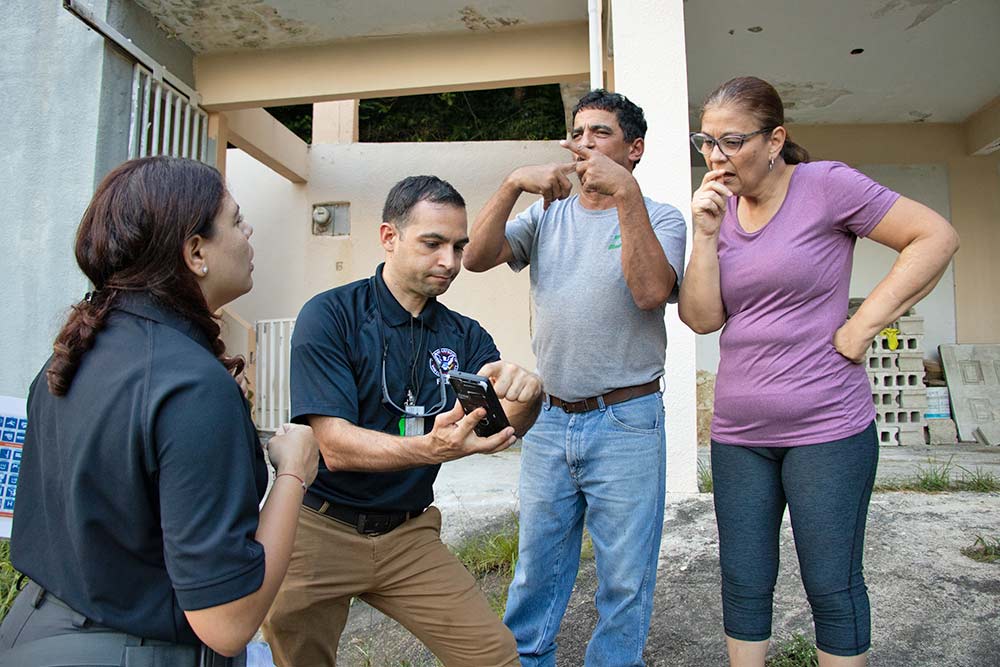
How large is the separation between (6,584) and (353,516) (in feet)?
8.87

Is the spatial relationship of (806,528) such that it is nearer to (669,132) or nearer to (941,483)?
(669,132)

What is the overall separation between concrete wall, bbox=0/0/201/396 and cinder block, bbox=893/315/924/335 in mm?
7219

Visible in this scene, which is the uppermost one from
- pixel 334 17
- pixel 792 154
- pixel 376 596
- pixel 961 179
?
pixel 334 17

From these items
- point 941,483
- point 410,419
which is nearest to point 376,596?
point 410,419

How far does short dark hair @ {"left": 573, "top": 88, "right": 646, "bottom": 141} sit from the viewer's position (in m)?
2.37

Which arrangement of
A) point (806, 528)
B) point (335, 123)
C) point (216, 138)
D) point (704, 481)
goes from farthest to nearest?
point (335, 123)
point (216, 138)
point (704, 481)
point (806, 528)

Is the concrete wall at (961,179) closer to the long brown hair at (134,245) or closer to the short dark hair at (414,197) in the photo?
the short dark hair at (414,197)

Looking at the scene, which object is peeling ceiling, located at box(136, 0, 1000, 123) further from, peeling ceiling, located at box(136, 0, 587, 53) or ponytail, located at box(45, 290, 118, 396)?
ponytail, located at box(45, 290, 118, 396)

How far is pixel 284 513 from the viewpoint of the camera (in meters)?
1.35

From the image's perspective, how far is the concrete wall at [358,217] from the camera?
Result: 8031 millimetres

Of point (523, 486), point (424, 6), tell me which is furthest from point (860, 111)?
point (523, 486)

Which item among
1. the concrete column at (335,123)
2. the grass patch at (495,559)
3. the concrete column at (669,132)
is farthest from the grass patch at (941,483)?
the concrete column at (335,123)

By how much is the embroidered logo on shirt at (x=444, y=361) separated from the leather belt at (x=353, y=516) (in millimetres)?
451

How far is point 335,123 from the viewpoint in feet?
28.9
